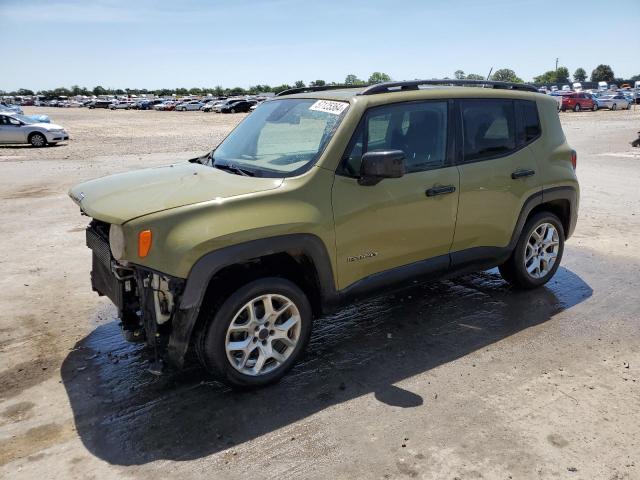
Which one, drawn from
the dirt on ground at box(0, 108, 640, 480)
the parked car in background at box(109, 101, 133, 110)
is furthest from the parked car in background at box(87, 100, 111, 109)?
the dirt on ground at box(0, 108, 640, 480)

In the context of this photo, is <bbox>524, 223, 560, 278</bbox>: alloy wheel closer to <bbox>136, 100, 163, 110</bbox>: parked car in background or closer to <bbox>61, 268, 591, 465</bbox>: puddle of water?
<bbox>61, 268, 591, 465</bbox>: puddle of water

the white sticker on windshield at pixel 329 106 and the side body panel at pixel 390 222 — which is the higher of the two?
the white sticker on windshield at pixel 329 106

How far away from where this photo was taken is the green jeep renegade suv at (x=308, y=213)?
3.34 metres

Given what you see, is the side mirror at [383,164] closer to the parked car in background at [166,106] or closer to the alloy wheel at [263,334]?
the alloy wheel at [263,334]

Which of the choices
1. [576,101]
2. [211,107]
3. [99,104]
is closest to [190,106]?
[211,107]

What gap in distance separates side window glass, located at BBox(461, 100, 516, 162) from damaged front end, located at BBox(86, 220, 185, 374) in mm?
2573

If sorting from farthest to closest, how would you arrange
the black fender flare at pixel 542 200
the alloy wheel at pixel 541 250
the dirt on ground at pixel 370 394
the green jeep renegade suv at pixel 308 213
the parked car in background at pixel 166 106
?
the parked car in background at pixel 166 106 < the alloy wheel at pixel 541 250 < the black fender flare at pixel 542 200 < the green jeep renegade suv at pixel 308 213 < the dirt on ground at pixel 370 394

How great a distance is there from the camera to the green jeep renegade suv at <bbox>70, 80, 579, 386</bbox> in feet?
11.0

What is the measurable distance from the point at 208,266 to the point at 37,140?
21.8 meters

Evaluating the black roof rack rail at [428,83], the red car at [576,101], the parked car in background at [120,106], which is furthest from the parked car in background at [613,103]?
the parked car in background at [120,106]

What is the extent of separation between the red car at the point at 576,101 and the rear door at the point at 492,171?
139 feet

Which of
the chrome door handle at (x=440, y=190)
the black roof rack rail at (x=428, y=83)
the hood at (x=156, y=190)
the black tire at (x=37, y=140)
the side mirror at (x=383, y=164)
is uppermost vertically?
the black roof rack rail at (x=428, y=83)

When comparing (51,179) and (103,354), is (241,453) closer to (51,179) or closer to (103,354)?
(103,354)

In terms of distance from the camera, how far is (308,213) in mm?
3613
